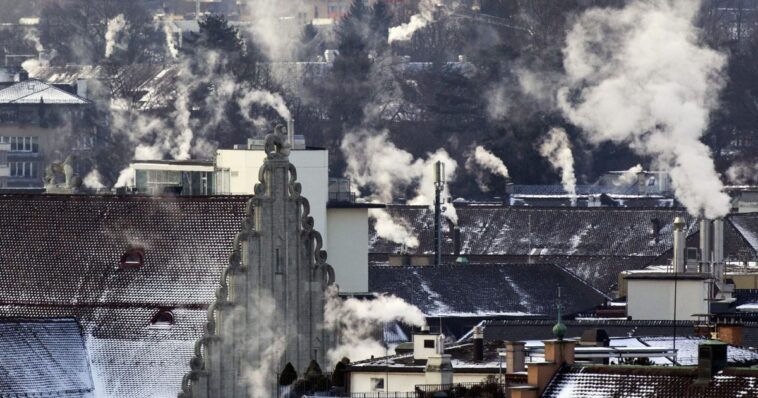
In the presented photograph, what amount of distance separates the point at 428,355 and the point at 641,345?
6532mm

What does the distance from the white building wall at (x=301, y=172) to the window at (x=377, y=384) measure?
28.9 meters

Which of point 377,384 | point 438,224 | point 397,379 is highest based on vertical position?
point 438,224

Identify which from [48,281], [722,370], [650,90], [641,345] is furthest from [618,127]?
[722,370]

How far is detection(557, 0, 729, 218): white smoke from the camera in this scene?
15875 cm

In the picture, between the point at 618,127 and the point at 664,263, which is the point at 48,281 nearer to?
the point at 664,263

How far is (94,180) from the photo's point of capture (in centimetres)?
18162

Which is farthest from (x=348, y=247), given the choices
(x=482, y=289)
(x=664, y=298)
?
(x=482, y=289)

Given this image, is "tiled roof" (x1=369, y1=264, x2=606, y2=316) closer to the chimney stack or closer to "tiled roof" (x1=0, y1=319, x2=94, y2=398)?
"tiled roof" (x1=0, y1=319, x2=94, y2=398)

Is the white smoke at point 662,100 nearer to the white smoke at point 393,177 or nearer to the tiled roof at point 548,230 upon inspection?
the tiled roof at point 548,230

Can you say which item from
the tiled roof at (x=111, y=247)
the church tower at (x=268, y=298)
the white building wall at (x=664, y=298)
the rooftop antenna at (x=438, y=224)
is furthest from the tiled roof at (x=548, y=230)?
the church tower at (x=268, y=298)

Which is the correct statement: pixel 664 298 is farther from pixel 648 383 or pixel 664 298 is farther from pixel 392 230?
pixel 392 230

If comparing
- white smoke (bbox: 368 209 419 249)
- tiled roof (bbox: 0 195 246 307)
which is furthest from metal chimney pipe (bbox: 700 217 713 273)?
tiled roof (bbox: 0 195 246 307)

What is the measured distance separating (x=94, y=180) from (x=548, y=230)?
68.6 feet

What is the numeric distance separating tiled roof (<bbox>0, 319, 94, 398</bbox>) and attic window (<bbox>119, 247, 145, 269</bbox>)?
3.25m
